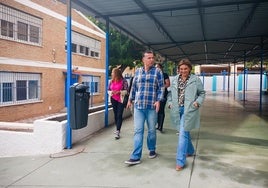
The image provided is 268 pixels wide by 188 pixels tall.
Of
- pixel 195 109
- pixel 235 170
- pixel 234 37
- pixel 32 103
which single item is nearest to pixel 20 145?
pixel 195 109

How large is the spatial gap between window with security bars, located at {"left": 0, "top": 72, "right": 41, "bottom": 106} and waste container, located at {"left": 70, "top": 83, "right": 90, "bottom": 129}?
10.1 meters

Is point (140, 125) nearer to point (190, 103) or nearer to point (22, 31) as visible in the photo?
point (190, 103)

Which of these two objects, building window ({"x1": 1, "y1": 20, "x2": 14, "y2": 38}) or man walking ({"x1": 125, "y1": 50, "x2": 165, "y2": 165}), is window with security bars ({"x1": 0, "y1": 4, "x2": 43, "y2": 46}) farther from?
man walking ({"x1": 125, "y1": 50, "x2": 165, "y2": 165})

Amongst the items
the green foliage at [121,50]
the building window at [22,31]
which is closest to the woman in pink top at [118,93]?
the building window at [22,31]

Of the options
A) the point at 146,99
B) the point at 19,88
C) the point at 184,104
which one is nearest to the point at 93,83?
the point at 19,88

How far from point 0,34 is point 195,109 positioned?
13.0m

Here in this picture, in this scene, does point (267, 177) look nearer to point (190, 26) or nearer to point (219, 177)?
point (219, 177)

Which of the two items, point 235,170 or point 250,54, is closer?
point 235,170

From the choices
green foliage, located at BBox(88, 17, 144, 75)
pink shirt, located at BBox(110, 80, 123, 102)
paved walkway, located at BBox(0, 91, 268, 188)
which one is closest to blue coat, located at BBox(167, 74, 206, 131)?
paved walkway, located at BBox(0, 91, 268, 188)

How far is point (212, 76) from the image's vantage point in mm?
35656

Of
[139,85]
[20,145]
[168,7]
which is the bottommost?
[20,145]

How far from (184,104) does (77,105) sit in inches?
88.9

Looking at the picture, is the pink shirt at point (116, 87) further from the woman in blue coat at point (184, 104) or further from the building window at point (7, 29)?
the building window at point (7, 29)

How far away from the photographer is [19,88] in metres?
15.4
